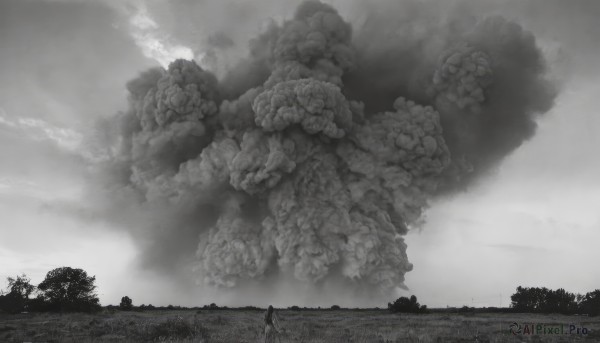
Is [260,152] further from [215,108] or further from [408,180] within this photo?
[408,180]

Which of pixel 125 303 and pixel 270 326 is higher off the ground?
pixel 270 326

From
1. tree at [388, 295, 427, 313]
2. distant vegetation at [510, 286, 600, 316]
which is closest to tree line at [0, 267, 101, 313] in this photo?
tree at [388, 295, 427, 313]

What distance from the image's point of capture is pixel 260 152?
2197 inches

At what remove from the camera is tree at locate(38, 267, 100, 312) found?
144ft

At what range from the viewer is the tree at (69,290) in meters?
44.0

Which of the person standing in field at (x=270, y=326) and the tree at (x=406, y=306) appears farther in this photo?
the tree at (x=406, y=306)

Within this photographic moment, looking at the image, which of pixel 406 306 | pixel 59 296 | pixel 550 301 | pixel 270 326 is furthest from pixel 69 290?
pixel 550 301

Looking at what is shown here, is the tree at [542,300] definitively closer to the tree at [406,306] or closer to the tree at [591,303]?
Answer: the tree at [591,303]

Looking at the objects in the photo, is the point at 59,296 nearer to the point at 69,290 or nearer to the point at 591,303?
the point at 69,290

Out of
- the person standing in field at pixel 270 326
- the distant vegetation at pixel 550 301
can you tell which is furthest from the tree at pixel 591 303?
the person standing in field at pixel 270 326

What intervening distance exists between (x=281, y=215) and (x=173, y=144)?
1473 centimetres

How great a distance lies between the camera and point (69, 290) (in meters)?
44.9

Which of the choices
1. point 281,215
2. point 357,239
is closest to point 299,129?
point 281,215

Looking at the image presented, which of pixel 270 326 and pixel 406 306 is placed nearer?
pixel 270 326
